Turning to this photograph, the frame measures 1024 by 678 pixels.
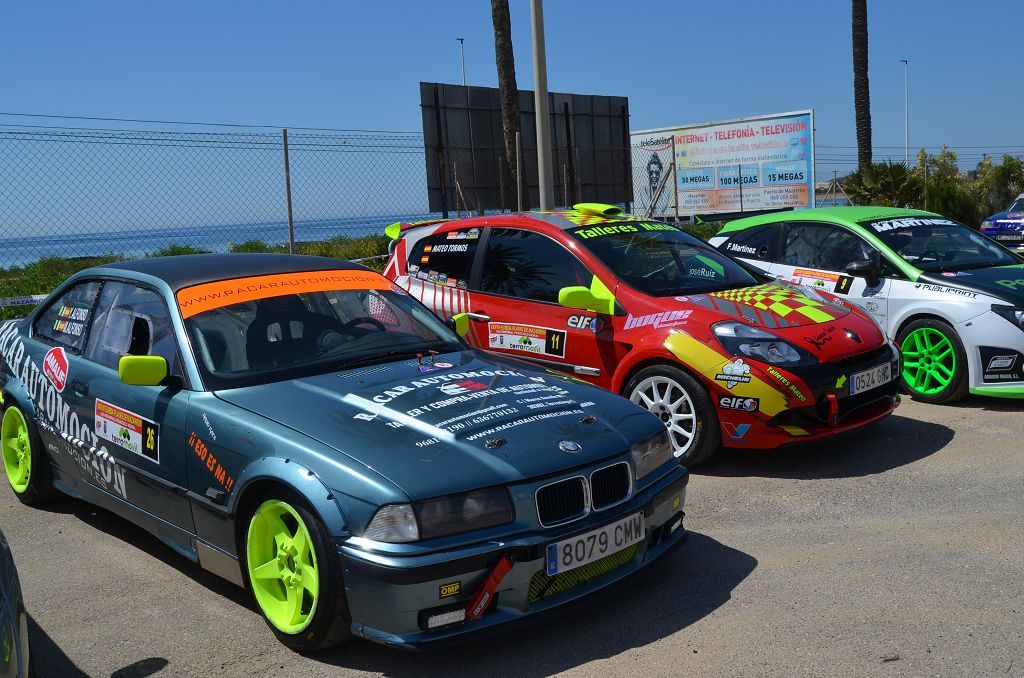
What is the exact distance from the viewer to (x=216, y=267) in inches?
194

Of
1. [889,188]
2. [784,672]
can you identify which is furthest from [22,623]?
[889,188]

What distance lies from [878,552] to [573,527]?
5.55ft

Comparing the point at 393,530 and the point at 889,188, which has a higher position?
the point at 889,188

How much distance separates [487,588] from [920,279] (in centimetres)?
543

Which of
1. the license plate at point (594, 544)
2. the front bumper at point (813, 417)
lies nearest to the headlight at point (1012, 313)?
the front bumper at point (813, 417)

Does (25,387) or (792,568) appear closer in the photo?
(792,568)

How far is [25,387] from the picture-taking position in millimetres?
5438

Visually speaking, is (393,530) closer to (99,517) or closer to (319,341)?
(319,341)

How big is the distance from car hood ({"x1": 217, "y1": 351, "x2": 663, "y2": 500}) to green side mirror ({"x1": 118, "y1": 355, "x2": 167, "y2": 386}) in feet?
1.03

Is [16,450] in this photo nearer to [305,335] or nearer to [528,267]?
[305,335]

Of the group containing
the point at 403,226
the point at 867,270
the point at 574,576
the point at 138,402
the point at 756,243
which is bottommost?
the point at 574,576

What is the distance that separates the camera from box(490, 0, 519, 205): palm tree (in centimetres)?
1572

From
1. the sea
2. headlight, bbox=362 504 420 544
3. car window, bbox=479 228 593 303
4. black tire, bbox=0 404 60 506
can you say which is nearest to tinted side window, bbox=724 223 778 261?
car window, bbox=479 228 593 303

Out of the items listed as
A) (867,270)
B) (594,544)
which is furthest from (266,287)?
(867,270)
